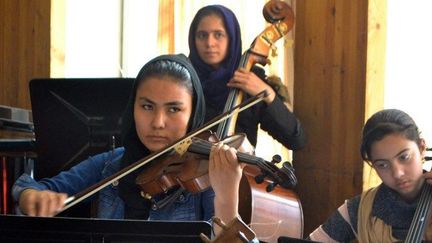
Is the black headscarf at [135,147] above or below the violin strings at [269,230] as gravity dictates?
above

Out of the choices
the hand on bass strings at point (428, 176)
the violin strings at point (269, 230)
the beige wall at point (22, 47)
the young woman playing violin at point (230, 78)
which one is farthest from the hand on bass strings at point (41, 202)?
the beige wall at point (22, 47)

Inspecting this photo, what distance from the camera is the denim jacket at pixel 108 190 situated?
69.3 inches

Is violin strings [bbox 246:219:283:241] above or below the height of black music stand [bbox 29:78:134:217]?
below

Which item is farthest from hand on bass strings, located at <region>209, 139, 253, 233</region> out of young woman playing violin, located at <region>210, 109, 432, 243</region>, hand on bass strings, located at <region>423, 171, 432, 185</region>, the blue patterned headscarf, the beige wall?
the beige wall

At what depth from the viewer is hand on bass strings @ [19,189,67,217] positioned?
1601mm

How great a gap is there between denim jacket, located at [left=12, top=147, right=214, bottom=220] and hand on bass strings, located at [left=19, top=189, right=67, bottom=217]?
7 cm

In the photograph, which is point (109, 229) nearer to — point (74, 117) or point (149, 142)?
point (149, 142)

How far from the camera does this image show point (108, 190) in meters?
1.85

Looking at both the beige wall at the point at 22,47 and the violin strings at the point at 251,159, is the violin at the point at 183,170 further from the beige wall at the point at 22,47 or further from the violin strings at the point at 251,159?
the beige wall at the point at 22,47

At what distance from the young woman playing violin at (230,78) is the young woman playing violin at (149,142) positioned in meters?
0.36

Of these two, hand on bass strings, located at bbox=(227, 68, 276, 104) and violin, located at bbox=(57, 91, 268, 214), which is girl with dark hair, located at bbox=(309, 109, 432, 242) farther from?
hand on bass strings, located at bbox=(227, 68, 276, 104)

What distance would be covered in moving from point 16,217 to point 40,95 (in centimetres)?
89

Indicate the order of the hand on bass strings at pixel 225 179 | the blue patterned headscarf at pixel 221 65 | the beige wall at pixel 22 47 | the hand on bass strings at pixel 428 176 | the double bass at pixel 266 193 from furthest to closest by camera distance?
the beige wall at pixel 22 47
the blue patterned headscarf at pixel 221 65
the double bass at pixel 266 193
the hand on bass strings at pixel 428 176
the hand on bass strings at pixel 225 179

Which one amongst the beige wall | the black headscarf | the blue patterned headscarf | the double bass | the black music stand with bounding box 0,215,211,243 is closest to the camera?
the black music stand with bounding box 0,215,211,243
